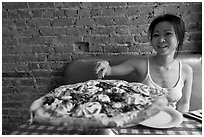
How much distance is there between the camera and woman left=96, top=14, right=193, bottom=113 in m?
1.07

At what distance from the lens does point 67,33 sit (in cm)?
136

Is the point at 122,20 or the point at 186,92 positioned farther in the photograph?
the point at 122,20

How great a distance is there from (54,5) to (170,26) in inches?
29.0

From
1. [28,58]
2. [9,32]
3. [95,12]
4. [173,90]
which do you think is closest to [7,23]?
[9,32]

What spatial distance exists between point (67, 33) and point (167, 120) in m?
0.86

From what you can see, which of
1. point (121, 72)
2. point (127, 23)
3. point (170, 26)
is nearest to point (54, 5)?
point (127, 23)

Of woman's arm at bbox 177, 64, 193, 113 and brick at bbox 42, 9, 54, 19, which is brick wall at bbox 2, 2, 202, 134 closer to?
brick at bbox 42, 9, 54, 19

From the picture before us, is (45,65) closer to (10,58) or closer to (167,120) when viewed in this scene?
(10,58)

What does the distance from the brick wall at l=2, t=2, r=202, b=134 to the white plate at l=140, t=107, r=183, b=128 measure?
0.62 meters

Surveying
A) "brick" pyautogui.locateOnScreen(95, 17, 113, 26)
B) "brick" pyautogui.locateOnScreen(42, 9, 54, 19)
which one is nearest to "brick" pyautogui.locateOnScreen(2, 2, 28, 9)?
"brick" pyautogui.locateOnScreen(42, 9, 54, 19)

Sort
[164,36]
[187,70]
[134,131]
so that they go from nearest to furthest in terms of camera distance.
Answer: [134,131] → [164,36] → [187,70]

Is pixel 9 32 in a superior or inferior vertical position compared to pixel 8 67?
superior

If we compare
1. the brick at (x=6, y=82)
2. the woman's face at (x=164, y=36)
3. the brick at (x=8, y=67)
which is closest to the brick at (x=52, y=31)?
the brick at (x=8, y=67)

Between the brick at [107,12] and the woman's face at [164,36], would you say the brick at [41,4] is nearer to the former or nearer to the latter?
the brick at [107,12]
